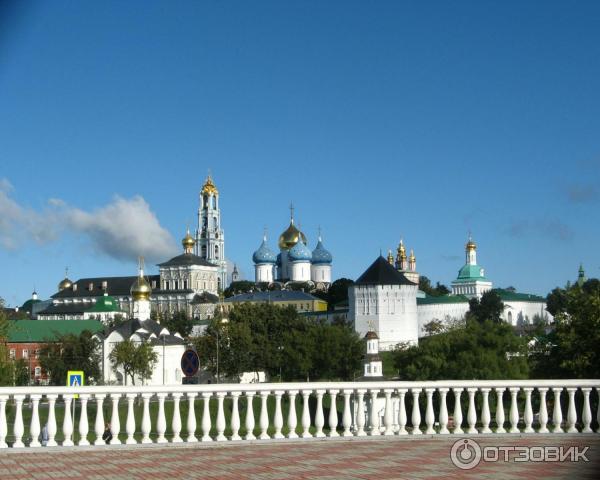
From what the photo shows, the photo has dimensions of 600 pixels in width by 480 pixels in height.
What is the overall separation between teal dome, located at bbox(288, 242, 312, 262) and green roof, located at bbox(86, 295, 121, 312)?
110 feet

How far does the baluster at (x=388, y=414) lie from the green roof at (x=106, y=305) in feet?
461

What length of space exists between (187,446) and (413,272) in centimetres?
17080

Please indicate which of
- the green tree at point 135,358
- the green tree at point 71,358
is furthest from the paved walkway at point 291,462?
the green tree at point 71,358

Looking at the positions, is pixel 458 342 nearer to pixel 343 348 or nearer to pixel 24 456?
pixel 343 348

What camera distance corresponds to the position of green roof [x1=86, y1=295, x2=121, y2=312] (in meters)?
152

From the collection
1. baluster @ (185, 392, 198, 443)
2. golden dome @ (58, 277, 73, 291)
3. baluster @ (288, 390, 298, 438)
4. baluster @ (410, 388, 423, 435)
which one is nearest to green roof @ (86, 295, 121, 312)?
golden dome @ (58, 277, 73, 291)

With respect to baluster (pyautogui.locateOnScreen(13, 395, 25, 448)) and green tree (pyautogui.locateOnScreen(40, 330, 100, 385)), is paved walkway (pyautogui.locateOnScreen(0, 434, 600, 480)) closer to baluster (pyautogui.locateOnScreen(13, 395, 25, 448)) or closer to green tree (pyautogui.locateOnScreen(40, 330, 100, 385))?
baluster (pyautogui.locateOnScreen(13, 395, 25, 448))

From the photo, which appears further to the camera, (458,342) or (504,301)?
(504,301)

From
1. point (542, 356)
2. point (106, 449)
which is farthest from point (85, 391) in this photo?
point (542, 356)

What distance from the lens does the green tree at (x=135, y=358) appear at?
7844 cm

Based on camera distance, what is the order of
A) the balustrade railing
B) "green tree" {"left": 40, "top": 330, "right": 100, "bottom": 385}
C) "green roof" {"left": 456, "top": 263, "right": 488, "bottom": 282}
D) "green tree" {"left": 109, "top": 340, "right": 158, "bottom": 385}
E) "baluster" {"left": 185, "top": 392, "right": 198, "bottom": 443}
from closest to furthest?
1. the balustrade railing
2. "baluster" {"left": 185, "top": 392, "right": 198, "bottom": 443}
3. "green tree" {"left": 109, "top": 340, "right": 158, "bottom": 385}
4. "green tree" {"left": 40, "top": 330, "right": 100, "bottom": 385}
5. "green roof" {"left": 456, "top": 263, "right": 488, "bottom": 282}

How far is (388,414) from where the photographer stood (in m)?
14.2

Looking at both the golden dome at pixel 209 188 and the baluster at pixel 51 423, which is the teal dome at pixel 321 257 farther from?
the baluster at pixel 51 423

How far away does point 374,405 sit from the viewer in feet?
46.9
